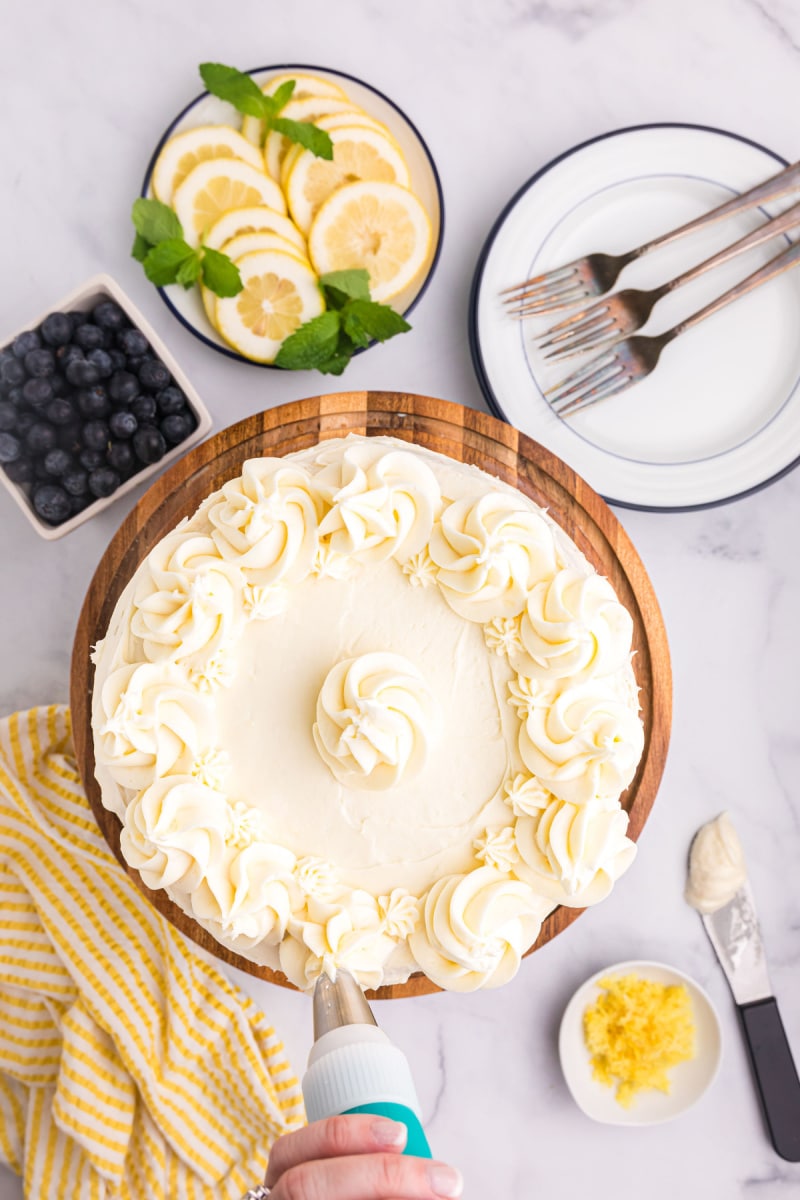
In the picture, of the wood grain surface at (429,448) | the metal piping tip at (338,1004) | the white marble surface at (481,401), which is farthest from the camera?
the white marble surface at (481,401)

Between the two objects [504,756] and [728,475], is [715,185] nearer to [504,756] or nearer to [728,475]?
[728,475]

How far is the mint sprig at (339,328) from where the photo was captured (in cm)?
209

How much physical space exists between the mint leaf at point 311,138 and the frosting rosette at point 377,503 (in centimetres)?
84

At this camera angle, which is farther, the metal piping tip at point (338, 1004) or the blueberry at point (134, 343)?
the blueberry at point (134, 343)

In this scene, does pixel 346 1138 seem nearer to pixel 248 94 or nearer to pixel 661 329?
pixel 661 329

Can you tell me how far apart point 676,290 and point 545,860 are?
1376 millimetres

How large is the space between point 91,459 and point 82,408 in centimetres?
11

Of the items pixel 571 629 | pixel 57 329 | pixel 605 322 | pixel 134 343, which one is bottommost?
pixel 571 629

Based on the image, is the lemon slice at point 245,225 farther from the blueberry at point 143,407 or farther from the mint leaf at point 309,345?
the blueberry at point 143,407

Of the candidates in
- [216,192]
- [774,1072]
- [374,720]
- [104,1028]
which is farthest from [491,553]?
[774,1072]

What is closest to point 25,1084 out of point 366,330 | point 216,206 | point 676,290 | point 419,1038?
point 419,1038

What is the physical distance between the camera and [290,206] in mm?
2180

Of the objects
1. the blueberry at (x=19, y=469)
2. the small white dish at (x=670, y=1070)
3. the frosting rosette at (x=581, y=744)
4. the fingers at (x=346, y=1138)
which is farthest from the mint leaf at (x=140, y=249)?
the small white dish at (x=670, y=1070)

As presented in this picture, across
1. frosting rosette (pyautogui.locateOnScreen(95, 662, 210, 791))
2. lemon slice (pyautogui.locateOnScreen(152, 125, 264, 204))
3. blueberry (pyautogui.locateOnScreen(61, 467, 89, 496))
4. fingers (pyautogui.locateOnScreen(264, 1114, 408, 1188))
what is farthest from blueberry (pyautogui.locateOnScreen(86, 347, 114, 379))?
fingers (pyautogui.locateOnScreen(264, 1114, 408, 1188))
